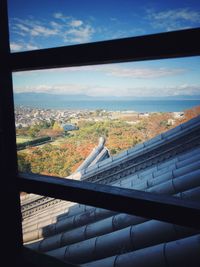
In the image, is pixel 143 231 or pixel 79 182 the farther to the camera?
pixel 143 231

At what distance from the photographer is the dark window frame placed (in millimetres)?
599

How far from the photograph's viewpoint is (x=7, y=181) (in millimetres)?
933

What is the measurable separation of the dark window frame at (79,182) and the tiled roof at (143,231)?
134mm

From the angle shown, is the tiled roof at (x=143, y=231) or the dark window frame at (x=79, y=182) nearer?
the dark window frame at (x=79, y=182)

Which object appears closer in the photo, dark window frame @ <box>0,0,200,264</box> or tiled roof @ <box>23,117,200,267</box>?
dark window frame @ <box>0,0,200,264</box>

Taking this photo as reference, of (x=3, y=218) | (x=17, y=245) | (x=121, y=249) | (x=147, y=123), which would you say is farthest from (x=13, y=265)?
(x=147, y=123)

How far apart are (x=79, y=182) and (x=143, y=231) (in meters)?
1.26

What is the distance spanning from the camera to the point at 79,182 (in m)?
0.82

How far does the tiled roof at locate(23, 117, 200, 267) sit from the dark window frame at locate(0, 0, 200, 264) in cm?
13

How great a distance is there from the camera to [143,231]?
1.80 metres

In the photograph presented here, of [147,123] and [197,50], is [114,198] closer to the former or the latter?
[197,50]

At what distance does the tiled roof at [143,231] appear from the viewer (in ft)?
4.54

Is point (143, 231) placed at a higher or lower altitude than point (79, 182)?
lower

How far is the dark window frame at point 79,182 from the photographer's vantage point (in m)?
0.60
